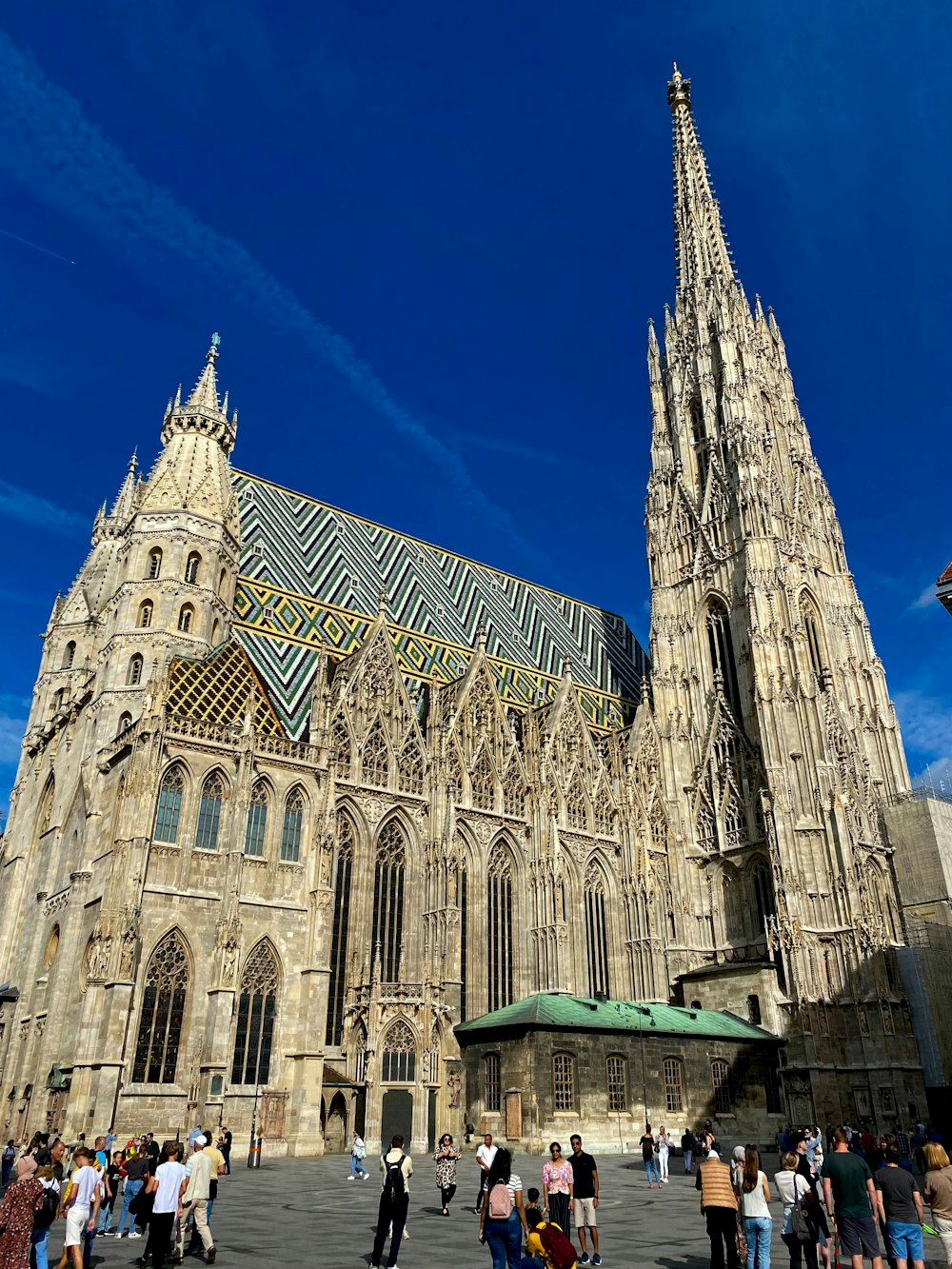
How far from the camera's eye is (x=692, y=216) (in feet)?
215

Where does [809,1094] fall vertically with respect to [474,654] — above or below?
below

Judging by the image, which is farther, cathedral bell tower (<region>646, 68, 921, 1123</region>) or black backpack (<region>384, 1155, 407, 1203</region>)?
cathedral bell tower (<region>646, 68, 921, 1123</region>)

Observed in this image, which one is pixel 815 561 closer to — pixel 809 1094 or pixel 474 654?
pixel 474 654

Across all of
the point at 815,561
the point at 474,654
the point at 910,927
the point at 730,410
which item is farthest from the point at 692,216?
the point at 910,927

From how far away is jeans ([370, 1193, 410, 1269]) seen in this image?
1127 centimetres

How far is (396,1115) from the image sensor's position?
107ft

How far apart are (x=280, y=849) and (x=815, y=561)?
33101mm

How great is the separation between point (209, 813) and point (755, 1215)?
26973mm

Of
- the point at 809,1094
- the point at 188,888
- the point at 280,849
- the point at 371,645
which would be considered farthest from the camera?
the point at 371,645

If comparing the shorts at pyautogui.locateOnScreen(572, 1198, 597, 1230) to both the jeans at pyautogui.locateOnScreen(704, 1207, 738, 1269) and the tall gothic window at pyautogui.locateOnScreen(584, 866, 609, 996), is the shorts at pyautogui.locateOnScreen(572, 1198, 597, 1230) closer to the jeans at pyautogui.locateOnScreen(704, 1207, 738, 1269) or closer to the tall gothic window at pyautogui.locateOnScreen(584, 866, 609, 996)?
the jeans at pyautogui.locateOnScreen(704, 1207, 738, 1269)

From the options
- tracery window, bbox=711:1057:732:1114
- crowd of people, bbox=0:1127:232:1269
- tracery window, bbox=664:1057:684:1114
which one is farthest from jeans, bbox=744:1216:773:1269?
tracery window, bbox=711:1057:732:1114

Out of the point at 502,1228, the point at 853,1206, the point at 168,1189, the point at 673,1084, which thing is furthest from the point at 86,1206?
the point at 673,1084

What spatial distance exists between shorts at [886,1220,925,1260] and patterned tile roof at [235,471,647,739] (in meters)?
30.6

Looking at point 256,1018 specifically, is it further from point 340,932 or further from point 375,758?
point 375,758
